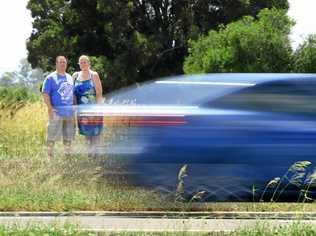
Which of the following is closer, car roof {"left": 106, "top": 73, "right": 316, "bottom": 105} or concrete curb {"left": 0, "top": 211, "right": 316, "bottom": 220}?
concrete curb {"left": 0, "top": 211, "right": 316, "bottom": 220}

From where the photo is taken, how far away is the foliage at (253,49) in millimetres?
31844

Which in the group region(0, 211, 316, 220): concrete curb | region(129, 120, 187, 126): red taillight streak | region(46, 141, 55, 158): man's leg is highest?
region(129, 120, 187, 126): red taillight streak

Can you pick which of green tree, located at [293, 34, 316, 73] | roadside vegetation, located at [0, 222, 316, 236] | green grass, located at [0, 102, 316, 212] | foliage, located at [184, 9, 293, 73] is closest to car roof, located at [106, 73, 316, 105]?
green grass, located at [0, 102, 316, 212]

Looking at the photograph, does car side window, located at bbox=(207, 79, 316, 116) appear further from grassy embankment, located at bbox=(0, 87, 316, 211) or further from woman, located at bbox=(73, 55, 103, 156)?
woman, located at bbox=(73, 55, 103, 156)

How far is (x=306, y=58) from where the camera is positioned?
32.4 meters

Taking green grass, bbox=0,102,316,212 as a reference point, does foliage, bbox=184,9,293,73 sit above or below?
above

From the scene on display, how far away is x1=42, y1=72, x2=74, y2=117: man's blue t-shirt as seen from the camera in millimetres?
10539

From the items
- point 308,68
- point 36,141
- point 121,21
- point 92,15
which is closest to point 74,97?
point 36,141

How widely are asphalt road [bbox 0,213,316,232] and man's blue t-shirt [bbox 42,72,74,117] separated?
2.88 metres

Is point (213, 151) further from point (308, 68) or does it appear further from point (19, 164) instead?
point (308, 68)

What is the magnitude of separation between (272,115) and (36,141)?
5.62m

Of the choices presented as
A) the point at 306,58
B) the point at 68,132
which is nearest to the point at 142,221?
the point at 68,132

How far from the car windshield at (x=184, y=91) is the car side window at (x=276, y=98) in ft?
0.35

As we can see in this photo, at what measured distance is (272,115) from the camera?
7852 mm
